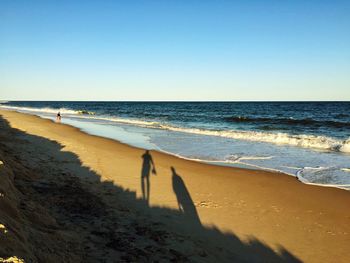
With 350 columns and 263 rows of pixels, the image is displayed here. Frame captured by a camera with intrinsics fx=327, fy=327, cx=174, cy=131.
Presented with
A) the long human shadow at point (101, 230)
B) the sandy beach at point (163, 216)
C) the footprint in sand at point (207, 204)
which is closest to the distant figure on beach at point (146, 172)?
the sandy beach at point (163, 216)

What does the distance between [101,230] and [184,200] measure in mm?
2703

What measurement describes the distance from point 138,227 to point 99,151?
897cm

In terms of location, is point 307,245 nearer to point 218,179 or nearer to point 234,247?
point 234,247

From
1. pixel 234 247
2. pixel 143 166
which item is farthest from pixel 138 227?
pixel 143 166

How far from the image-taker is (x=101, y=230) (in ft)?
17.2

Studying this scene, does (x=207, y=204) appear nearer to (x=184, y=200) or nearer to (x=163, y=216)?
(x=184, y=200)

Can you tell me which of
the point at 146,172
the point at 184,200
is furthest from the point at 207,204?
the point at 146,172

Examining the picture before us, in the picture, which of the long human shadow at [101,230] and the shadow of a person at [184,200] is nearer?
the long human shadow at [101,230]

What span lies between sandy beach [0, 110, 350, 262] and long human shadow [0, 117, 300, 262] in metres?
0.02

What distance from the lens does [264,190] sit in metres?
8.80

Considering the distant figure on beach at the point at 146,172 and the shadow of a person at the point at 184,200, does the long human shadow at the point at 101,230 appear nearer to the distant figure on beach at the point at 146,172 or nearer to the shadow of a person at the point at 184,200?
the shadow of a person at the point at 184,200

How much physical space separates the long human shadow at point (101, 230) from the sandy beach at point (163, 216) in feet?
0.06

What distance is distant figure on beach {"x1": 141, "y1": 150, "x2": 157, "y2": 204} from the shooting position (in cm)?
798

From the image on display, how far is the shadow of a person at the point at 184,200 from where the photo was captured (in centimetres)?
653
